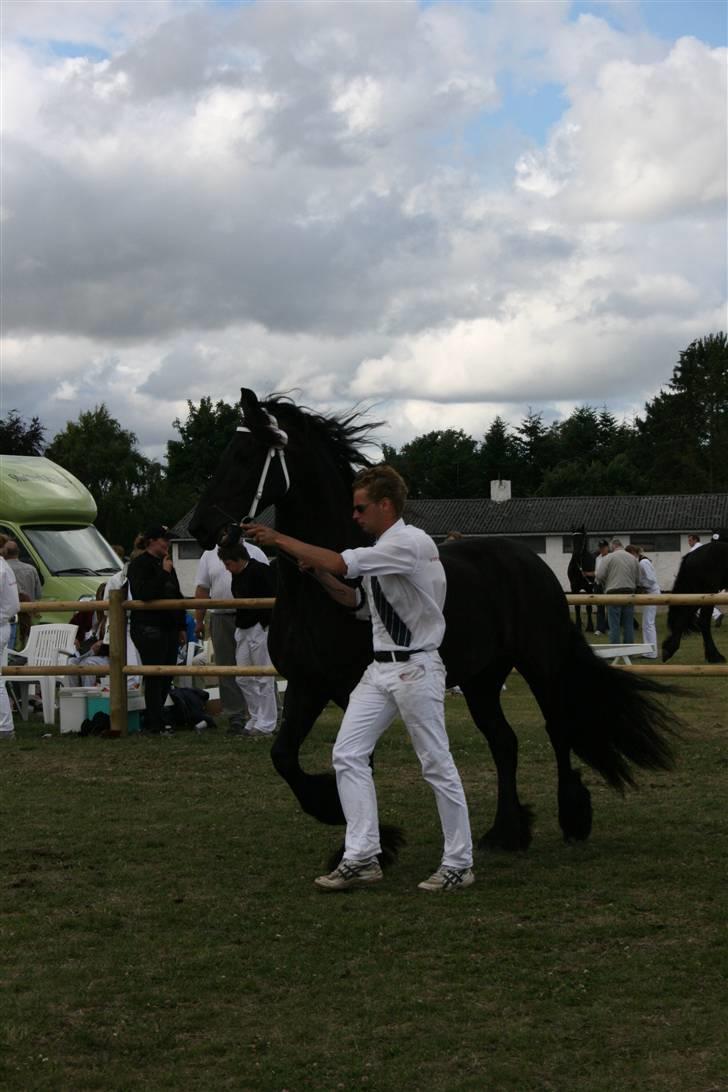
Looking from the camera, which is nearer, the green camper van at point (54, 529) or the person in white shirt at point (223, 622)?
the person in white shirt at point (223, 622)

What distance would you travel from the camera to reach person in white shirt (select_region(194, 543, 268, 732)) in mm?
13234

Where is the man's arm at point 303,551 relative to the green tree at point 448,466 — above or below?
below

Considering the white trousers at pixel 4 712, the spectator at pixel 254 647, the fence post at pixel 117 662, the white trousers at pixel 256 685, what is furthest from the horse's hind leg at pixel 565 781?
the white trousers at pixel 4 712

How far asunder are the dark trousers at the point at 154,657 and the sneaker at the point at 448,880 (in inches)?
276

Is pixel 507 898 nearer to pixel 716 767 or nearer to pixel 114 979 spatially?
pixel 114 979

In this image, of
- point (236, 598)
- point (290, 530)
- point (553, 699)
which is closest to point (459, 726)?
point (236, 598)

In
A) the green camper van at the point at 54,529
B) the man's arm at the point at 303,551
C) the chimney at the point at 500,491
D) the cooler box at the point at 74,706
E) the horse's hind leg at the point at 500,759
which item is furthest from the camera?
the chimney at the point at 500,491

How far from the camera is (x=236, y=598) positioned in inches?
496

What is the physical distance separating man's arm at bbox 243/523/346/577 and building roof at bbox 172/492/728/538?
5823cm

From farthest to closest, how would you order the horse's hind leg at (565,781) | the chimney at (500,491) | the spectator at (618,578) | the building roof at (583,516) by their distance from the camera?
the chimney at (500,491), the building roof at (583,516), the spectator at (618,578), the horse's hind leg at (565,781)

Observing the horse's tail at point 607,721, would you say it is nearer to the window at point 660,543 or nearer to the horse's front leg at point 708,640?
the horse's front leg at point 708,640

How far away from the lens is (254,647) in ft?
41.7

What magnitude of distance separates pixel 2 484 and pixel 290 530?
14.6 meters

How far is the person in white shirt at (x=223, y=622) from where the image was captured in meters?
13.2
